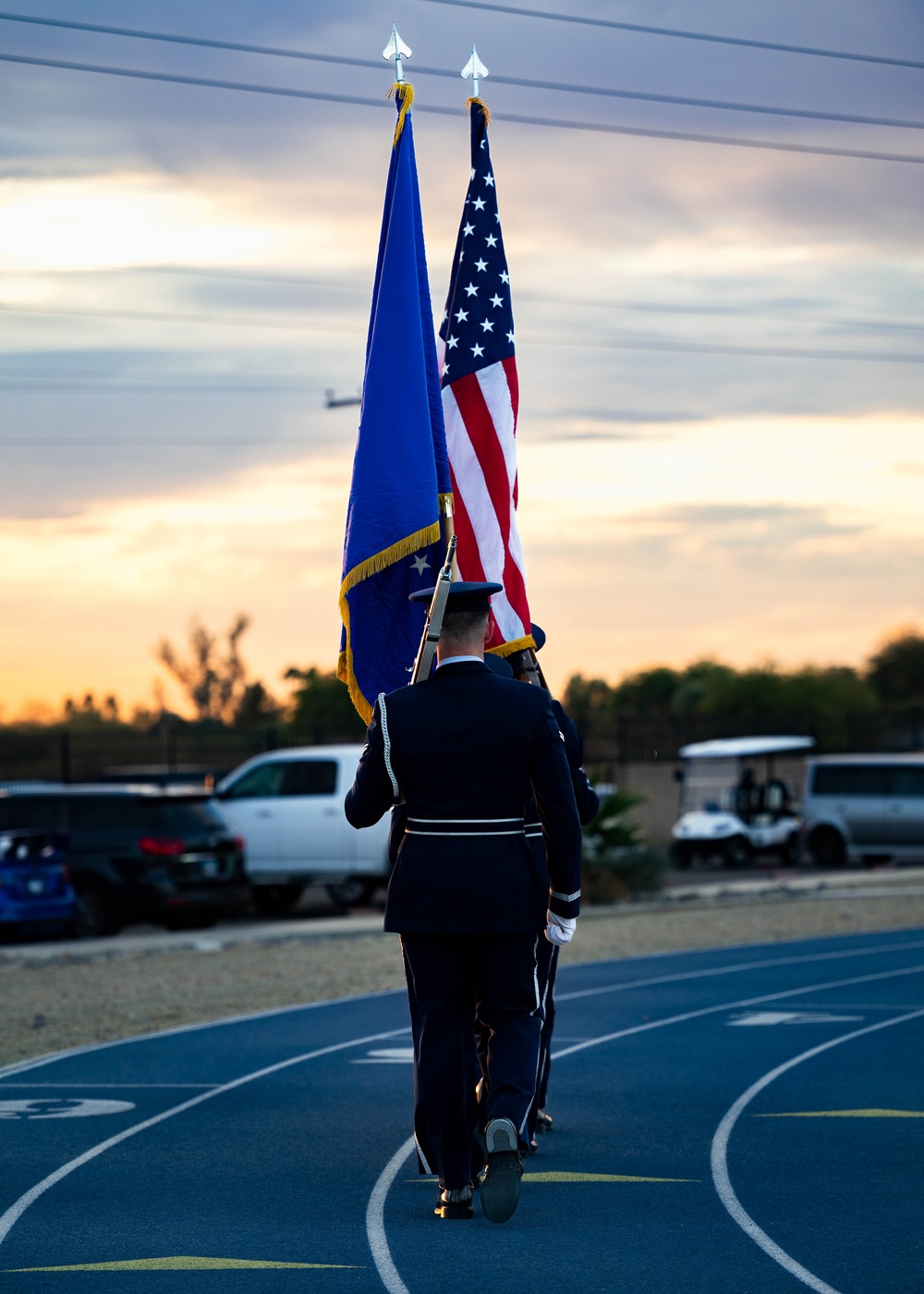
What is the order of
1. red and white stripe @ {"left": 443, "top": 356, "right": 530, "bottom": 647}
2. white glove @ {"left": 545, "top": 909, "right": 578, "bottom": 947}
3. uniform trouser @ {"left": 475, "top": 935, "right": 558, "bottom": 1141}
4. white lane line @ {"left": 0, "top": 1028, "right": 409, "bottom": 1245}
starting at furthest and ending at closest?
red and white stripe @ {"left": 443, "top": 356, "right": 530, "bottom": 647}, uniform trouser @ {"left": 475, "top": 935, "right": 558, "bottom": 1141}, white lane line @ {"left": 0, "top": 1028, "right": 409, "bottom": 1245}, white glove @ {"left": 545, "top": 909, "right": 578, "bottom": 947}

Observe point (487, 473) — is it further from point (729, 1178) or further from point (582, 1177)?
point (729, 1178)

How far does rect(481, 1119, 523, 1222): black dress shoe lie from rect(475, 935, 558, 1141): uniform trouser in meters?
0.65

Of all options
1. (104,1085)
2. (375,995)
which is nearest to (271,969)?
(375,995)

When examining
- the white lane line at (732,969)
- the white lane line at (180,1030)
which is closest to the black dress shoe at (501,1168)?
the white lane line at (180,1030)

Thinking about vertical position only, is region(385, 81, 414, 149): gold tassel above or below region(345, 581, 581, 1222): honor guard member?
above

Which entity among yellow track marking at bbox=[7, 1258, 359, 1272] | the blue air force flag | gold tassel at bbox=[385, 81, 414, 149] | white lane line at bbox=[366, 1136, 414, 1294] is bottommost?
white lane line at bbox=[366, 1136, 414, 1294]

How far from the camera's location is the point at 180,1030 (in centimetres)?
1255

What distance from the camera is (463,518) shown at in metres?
9.23

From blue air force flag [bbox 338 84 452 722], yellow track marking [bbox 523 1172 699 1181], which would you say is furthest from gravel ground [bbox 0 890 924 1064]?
yellow track marking [bbox 523 1172 699 1181]

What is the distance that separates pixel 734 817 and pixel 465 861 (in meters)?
26.0

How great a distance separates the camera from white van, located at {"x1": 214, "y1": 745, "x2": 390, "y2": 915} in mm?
22188

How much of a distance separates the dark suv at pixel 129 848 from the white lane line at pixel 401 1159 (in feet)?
25.8

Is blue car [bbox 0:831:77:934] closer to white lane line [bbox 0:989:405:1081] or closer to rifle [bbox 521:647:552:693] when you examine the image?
white lane line [bbox 0:989:405:1081]

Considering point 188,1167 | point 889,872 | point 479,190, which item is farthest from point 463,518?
point 889,872
